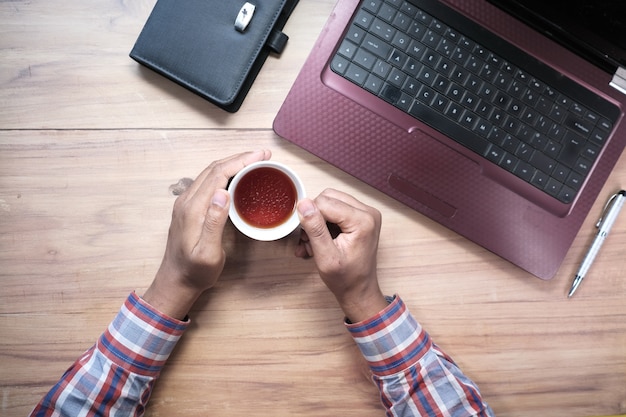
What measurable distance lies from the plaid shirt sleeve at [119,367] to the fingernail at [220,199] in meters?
0.21

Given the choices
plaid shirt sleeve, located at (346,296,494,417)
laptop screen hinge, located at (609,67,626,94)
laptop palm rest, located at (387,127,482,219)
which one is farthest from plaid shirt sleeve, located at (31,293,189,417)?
laptop screen hinge, located at (609,67,626,94)

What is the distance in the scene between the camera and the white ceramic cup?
717 mm

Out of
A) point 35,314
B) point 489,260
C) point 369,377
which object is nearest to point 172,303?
point 35,314

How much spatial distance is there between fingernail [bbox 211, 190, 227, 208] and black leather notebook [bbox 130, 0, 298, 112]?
17 centimetres

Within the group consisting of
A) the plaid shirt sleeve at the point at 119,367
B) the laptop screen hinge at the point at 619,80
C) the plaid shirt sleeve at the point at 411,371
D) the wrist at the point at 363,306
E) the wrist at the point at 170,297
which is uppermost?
the laptop screen hinge at the point at 619,80

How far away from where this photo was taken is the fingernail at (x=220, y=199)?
0.70m

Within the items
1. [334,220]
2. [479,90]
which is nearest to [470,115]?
[479,90]

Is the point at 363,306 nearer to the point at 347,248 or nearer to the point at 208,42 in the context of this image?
the point at 347,248

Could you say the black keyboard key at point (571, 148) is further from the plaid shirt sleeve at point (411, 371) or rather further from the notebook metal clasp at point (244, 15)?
the notebook metal clasp at point (244, 15)

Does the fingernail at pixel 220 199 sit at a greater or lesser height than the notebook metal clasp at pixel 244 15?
lesser

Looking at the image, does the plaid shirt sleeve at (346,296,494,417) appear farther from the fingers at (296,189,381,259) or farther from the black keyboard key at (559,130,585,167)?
the black keyboard key at (559,130,585,167)

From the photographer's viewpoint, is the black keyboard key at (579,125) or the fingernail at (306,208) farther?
the black keyboard key at (579,125)

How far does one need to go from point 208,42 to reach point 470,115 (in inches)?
16.9

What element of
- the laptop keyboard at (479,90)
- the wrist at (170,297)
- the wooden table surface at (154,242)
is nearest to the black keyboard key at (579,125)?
the laptop keyboard at (479,90)
